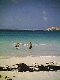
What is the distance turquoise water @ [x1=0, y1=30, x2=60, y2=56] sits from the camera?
11.7ft

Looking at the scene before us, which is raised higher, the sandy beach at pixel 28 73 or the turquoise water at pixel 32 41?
the turquoise water at pixel 32 41

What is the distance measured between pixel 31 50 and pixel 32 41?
0.67 feet

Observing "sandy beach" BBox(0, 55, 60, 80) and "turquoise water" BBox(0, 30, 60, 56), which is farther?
"turquoise water" BBox(0, 30, 60, 56)

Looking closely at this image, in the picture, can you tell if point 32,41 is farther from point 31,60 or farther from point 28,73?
point 28,73

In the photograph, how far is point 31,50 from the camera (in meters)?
3.76

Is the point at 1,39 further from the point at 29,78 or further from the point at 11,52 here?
the point at 29,78

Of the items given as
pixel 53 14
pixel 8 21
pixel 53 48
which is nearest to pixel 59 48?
pixel 53 48

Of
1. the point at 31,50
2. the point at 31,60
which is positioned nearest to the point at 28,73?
the point at 31,60

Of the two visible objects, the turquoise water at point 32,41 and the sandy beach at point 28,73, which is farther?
the turquoise water at point 32,41

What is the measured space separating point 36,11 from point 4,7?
36 centimetres

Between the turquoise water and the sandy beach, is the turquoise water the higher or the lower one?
the higher one

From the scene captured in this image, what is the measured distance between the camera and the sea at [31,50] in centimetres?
349

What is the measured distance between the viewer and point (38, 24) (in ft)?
11.6

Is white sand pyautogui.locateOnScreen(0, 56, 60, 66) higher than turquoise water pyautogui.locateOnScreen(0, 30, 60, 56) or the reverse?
the reverse
